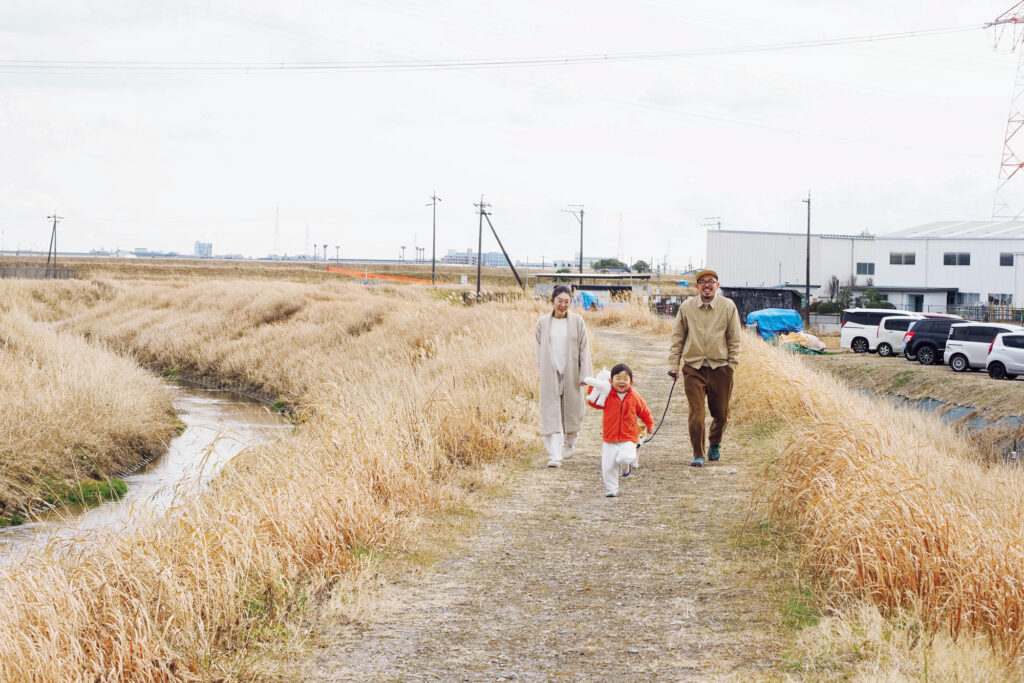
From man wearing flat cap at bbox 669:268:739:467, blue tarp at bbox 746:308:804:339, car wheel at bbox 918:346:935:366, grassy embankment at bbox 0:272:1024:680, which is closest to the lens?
grassy embankment at bbox 0:272:1024:680

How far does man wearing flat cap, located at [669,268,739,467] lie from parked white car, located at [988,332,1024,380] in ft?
55.9

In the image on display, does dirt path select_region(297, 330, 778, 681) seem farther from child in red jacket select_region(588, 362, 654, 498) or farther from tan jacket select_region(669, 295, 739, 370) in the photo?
tan jacket select_region(669, 295, 739, 370)

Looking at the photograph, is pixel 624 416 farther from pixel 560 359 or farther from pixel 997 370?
pixel 997 370

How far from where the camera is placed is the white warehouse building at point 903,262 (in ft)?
164

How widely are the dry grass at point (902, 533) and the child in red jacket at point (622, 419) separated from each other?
121 centimetres

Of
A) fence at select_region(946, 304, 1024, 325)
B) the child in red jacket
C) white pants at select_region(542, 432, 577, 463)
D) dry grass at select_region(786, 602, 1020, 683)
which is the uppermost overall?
fence at select_region(946, 304, 1024, 325)

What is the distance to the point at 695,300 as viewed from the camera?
8.84 metres

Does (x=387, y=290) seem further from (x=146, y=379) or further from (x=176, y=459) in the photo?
(x=176, y=459)

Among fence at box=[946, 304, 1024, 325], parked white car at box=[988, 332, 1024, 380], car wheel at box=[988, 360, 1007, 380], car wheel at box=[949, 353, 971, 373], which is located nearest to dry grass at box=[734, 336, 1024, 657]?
parked white car at box=[988, 332, 1024, 380]

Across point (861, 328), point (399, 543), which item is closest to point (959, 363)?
point (861, 328)

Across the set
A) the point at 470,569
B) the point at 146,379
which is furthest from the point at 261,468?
the point at 146,379

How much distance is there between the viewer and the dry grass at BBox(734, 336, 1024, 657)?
15.7 ft

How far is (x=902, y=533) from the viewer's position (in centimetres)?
520

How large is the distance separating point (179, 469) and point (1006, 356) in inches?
765
